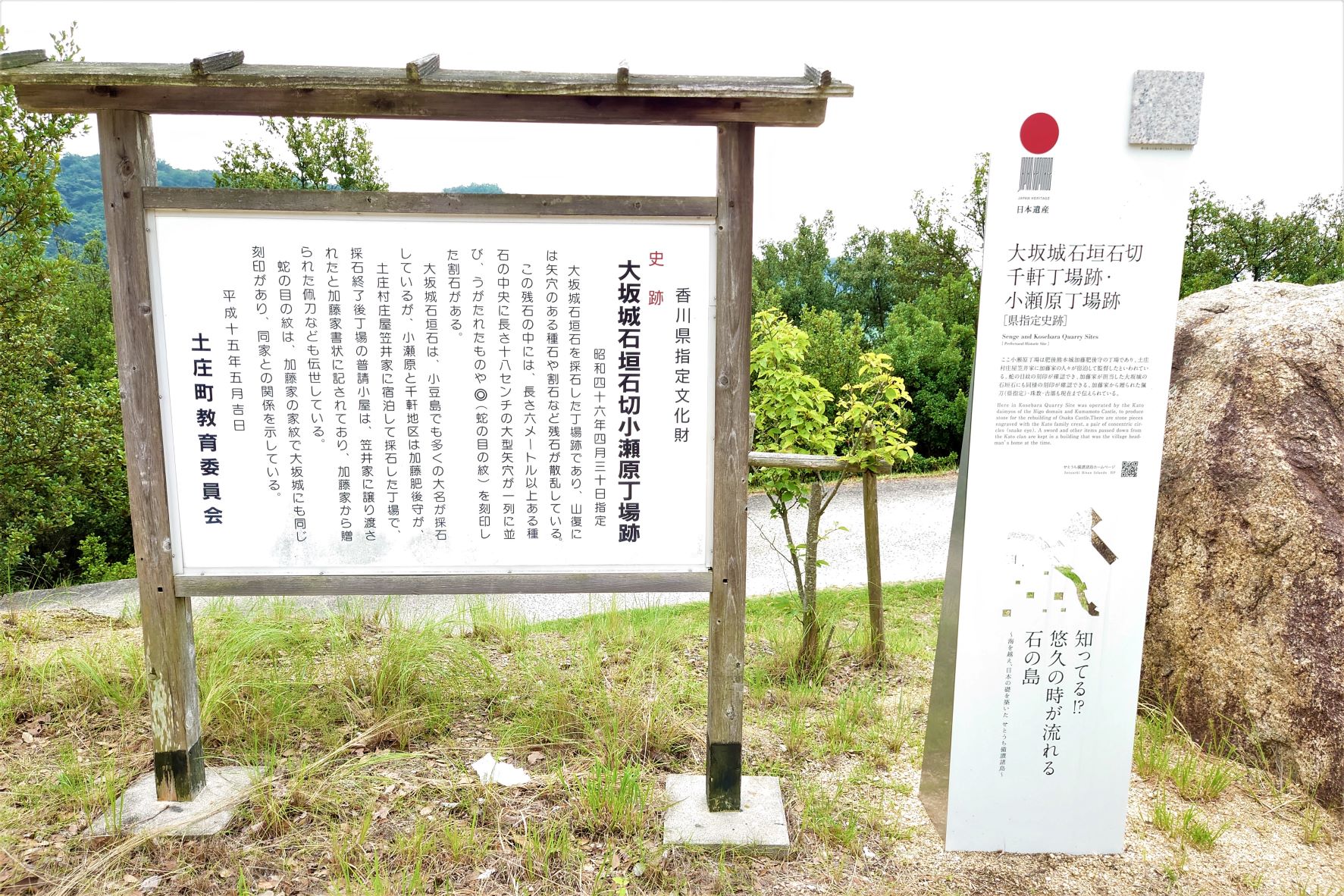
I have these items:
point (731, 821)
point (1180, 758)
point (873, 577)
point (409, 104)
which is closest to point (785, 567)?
point (873, 577)

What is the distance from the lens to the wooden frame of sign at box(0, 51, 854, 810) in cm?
293

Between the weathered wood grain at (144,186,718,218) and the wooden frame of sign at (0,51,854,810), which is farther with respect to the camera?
the weathered wood grain at (144,186,718,218)

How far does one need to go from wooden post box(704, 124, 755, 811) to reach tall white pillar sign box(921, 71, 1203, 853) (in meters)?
0.84

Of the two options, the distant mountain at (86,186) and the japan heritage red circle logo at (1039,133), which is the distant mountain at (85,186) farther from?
the japan heritage red circle logo at (1039,133)

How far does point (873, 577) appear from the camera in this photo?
500 cm

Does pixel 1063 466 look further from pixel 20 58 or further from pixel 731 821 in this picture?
pixel 20 58

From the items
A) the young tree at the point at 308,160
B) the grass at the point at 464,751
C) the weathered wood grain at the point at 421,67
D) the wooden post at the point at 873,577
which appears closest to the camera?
the weathered wood grain at the point at 421,67

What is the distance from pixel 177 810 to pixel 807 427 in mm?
3500

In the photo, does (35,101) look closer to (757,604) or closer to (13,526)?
(757,604)

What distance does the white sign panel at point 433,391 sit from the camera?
318 cm

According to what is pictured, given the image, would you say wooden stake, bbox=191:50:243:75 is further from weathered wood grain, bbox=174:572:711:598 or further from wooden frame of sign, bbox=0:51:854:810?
weathered wood grain, bbox=174:572:711:598

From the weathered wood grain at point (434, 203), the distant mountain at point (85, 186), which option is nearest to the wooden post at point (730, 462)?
the weathered wood grain at point (434, 203)

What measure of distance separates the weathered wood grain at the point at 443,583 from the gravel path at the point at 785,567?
5.49 feet

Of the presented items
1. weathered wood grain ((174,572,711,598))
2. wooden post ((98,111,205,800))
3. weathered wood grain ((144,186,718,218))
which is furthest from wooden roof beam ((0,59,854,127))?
weathered wood grain ((174,572,711,598))
